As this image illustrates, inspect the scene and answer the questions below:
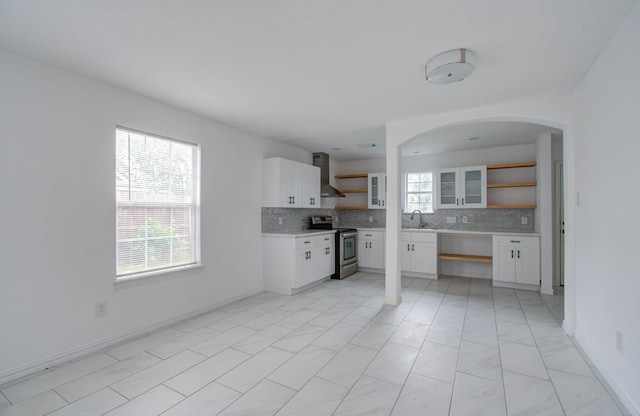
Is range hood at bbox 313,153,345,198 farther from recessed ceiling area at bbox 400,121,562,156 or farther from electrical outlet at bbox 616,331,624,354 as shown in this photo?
electrical outlet at bbox 616,331,624,354

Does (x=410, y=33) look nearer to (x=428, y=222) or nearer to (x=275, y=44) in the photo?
(x=275, y=44)

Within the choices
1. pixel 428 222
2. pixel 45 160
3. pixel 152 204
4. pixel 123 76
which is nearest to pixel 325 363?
pixel 152 204

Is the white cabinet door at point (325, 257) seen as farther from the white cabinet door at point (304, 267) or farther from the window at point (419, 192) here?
the window at point (419, 192)

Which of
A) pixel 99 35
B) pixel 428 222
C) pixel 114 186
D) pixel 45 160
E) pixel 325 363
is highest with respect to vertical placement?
pixel 99 35

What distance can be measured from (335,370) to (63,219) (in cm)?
262

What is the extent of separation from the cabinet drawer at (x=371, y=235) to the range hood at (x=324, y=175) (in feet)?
3.20

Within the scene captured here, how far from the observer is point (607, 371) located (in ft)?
6.97

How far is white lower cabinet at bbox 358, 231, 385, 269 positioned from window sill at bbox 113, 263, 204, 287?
3.43m

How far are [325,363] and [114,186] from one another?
2.58 m

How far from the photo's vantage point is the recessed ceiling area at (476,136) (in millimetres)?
4090

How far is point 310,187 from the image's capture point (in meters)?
5.39

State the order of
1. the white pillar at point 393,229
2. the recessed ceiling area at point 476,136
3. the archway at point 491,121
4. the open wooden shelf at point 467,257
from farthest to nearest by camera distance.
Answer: the open wooden shelf at point 467,257 < the recessed ceiling area at point 476,136 < the white pillar at point 393,229 < the archway at point 491,121

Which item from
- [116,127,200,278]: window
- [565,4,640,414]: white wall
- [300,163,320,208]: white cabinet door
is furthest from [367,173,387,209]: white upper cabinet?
[116,127,200,278]: window

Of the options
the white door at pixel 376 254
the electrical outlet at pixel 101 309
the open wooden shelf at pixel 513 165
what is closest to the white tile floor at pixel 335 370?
the electrical outlet at pixel 101 309
